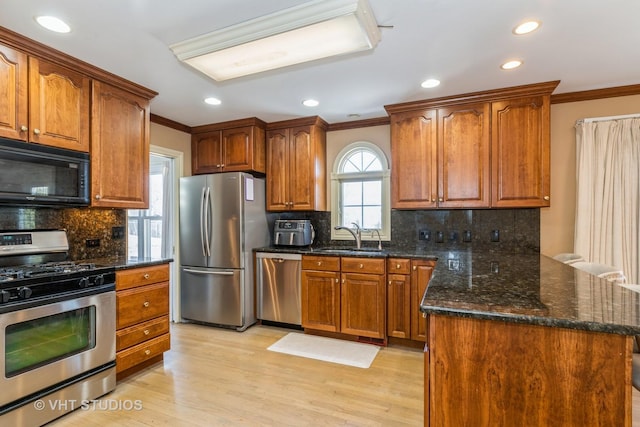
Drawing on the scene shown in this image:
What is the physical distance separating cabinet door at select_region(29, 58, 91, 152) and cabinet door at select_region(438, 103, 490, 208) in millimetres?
3092

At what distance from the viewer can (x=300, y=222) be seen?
149 inches

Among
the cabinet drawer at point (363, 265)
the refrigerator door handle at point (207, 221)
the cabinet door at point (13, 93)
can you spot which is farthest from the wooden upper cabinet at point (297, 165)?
the cabinet door at point (13, 93)

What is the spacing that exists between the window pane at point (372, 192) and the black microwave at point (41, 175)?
273 centimetres

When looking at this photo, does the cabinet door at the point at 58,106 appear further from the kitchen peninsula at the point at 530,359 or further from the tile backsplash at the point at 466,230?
the tile backsplash at the point at 466,230

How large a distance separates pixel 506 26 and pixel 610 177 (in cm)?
188

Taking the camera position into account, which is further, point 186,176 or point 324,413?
point 186,176

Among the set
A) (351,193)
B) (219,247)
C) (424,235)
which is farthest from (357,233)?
(219,247)

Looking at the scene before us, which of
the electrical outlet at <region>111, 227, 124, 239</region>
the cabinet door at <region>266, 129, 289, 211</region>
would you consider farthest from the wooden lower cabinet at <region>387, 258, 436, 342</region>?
the electrical outlet at <region>111, 227, 124, 239</region>

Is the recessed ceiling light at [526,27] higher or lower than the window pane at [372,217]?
higher

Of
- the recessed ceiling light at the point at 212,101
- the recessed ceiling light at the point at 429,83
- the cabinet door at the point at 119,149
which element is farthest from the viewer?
the recessed ceiling light at the point at 212,101

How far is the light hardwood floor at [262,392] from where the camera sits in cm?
199

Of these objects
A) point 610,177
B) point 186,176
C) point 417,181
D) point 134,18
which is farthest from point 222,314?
point 610,177

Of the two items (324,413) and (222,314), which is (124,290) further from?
(324,413)

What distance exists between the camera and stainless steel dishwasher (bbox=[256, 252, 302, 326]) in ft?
11.5
